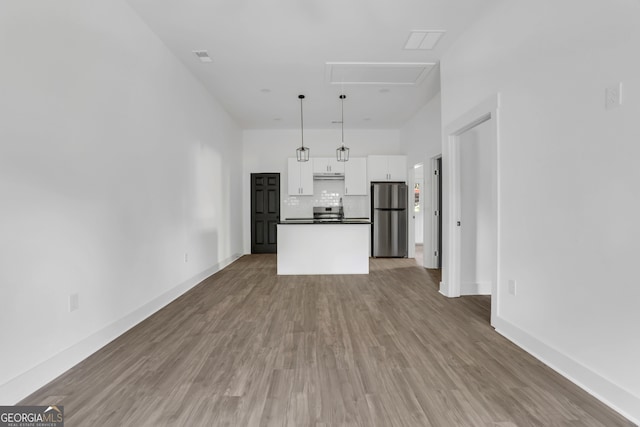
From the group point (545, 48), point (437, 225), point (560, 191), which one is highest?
point (545, 48)

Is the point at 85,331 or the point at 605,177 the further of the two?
the point at 85,331

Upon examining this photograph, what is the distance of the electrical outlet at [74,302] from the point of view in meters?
2.36

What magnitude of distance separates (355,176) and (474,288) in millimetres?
4215

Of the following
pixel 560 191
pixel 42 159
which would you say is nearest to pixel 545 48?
pixel 560 191

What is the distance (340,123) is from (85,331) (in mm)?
6287

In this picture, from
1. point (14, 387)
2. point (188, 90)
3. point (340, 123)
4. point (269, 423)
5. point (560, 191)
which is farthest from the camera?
point (340, 123)

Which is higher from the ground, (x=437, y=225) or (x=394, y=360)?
(x=437, y=225)

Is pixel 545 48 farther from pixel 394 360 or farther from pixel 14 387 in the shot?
pixel 14 387

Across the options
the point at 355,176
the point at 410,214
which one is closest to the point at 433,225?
the point at 410,214

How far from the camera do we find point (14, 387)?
188 cm

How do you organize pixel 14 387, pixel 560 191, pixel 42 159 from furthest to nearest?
pixel 560 191, pixel 42 159, pixel 14 387

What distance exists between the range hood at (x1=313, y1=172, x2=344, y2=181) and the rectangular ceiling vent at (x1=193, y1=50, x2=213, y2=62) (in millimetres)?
4037

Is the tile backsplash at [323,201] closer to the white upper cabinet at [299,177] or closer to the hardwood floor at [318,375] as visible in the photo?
the white upper cabinet at [299,177]
